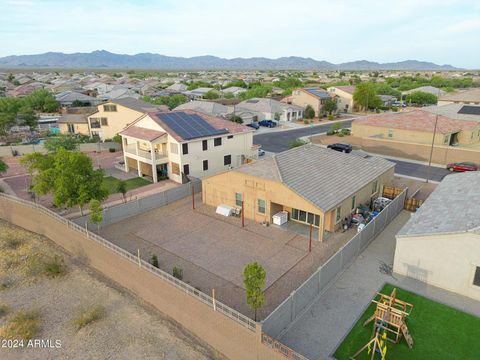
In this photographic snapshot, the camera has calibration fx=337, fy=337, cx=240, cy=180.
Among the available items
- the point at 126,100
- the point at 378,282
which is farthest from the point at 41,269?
the point at 126,100

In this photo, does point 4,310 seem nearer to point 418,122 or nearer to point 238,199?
point 238,199

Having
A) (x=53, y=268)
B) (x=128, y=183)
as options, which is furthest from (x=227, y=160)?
(x=53, y=268)

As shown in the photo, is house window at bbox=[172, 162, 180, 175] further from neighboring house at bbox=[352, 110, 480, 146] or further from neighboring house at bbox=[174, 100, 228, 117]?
neighboring house at bbox=[352, 110, 480, 146]

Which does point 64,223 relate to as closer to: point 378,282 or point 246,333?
point 246,333

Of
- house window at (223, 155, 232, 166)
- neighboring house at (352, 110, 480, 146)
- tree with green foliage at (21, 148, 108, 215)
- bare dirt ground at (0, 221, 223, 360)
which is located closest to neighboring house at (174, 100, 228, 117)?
neighboring house at (352, 110, 480, 146)

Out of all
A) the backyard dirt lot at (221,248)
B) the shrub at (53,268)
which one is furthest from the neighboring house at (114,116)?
the shrub at (53,268)
